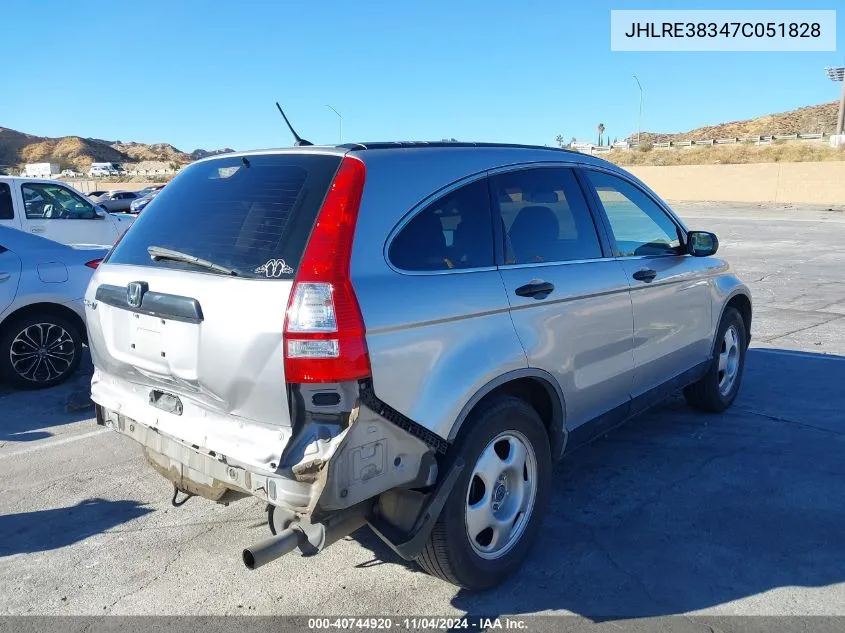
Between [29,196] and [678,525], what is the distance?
1007 centimetres

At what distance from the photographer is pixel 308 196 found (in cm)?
277

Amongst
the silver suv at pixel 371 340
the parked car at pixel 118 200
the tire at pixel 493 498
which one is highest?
the parked car at pixel 118 200

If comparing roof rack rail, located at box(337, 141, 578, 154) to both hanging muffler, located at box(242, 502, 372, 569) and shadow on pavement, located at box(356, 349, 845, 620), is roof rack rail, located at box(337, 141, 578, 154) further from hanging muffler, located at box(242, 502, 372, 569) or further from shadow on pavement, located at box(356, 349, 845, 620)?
shadow on pavement, located at box(356, 349, 845, 620)

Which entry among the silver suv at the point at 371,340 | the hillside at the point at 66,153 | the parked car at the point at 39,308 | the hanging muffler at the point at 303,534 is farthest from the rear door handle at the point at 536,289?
the hillside at the point at 66,153

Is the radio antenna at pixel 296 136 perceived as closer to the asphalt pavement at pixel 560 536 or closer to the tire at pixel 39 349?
the asphalt pavement at pixel 560 536

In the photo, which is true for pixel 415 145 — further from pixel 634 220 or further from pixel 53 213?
pixel 53 213

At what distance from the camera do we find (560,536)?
3678 mm

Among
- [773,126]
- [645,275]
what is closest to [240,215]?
[645,275]

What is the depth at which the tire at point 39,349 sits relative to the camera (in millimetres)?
6176

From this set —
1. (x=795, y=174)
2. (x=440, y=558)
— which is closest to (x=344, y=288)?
(x=440, y=558)

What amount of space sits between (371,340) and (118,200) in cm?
3675

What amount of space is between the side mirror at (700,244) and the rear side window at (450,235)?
2.10 m

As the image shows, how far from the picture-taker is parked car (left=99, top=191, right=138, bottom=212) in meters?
34.5

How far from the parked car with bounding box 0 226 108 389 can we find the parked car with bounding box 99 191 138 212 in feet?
97.7
